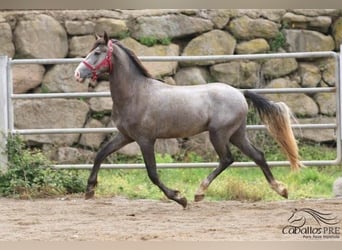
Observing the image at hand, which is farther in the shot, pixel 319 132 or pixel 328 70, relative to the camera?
pixel 328 70

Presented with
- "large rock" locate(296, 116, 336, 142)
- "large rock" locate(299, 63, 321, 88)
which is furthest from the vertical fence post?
"large rock" locate(299, 63, 321, 88)

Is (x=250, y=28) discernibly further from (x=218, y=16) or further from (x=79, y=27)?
(x=79, y=27)

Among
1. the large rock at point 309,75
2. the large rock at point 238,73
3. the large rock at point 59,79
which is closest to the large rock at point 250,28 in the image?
the large rock at point 238,73

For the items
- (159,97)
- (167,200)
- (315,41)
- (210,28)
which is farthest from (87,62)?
(315,41)

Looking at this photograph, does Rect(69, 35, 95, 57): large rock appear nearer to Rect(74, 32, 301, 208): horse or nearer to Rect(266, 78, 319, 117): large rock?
Rect(266, 78, 319, 117): large rock

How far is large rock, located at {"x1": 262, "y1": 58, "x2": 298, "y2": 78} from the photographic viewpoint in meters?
9.12

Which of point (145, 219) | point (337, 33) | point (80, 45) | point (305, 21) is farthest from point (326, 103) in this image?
point (145, 219)

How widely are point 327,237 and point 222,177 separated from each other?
206 centimetres

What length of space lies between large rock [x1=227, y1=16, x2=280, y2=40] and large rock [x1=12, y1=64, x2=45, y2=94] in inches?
73.9

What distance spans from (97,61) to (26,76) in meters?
2.35

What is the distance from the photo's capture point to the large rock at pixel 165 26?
910cm

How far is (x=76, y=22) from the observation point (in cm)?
903

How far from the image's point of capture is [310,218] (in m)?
6.43

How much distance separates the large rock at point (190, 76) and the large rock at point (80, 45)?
0.89 meters
